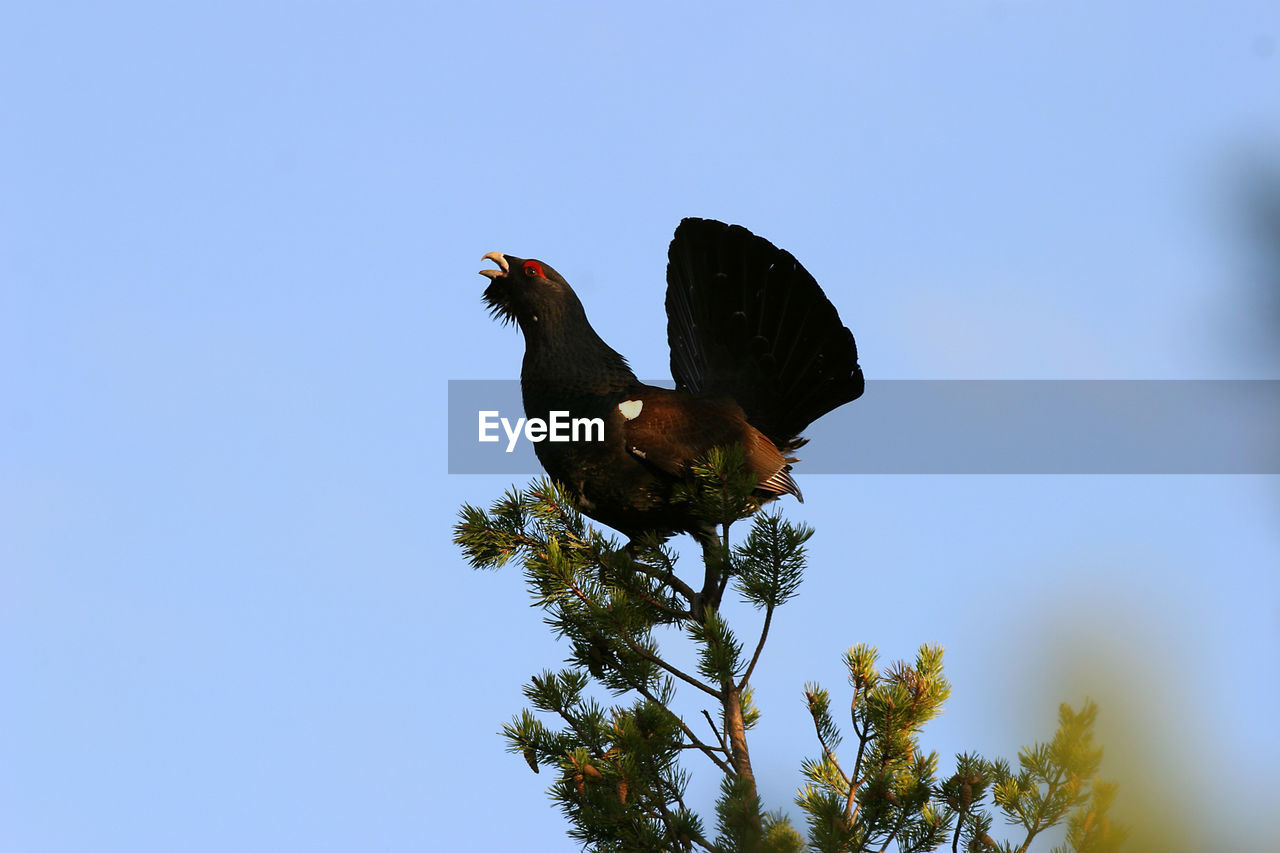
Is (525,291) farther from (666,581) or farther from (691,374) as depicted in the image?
(666,581)

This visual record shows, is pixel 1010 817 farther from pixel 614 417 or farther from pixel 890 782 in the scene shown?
pixel 614 417

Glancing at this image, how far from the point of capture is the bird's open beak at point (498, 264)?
6082mm

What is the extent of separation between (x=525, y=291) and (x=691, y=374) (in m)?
1.08

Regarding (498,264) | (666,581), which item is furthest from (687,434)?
(498,264)

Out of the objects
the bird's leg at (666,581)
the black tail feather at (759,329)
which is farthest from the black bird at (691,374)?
the bird's leg at (666,581)

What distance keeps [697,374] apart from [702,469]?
74.7 inches

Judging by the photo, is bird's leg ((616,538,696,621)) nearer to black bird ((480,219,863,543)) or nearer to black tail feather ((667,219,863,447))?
black bird ((480,219,863,543))

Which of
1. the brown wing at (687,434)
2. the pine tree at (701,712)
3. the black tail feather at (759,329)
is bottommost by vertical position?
the pine tree at (701,712)

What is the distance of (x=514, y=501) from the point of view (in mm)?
4785

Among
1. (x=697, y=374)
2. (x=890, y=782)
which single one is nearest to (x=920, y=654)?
(x=890, y=782)

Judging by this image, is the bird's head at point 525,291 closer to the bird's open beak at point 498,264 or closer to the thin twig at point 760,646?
the bird's open beak at point 498,264

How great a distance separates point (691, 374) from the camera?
6531 mm

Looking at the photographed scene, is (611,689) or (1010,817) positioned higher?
(611,689)

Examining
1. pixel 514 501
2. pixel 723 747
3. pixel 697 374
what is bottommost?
pixel 723 747
